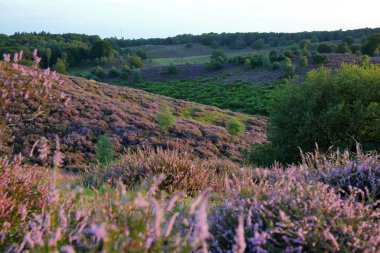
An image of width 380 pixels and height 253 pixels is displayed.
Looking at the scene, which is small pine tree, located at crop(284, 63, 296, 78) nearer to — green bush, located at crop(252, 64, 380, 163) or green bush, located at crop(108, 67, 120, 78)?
green bush, located at crop(108, 67, 120, 78)

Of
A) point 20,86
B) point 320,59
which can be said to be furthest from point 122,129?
point 320,59

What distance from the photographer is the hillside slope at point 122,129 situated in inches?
1105

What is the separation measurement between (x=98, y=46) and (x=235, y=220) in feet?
354

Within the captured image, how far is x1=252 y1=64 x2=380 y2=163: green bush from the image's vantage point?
19484 mm

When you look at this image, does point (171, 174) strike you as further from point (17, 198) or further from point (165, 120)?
point (165, 120)

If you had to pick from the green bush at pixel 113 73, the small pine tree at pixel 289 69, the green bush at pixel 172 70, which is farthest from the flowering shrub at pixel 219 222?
the green bush at pixel 172 70

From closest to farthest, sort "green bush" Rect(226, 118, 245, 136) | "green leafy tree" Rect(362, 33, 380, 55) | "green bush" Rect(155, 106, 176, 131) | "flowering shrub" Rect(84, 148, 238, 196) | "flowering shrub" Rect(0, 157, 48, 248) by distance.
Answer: "flowering shrub" Rect(0, 157, 48, 248), "flowering shrub" Rect(84, 148, 238, 196), "green bush" Rect(155, 106, 176, 131), "green bush" Rect(226, 118, 245, 136), "green leafy tree" Rect(362, 33, 380, 55)

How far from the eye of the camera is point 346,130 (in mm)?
19703

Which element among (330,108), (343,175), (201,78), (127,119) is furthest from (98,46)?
(343,175)

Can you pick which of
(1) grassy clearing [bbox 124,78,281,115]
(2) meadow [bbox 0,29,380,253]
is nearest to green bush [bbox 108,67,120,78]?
(1) grassy clearing [bbox 124,78,281,115]

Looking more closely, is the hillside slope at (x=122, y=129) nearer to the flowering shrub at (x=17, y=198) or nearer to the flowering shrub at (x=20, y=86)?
the flowering shrub at (x=20, y=86)

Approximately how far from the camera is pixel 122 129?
32.2 meters

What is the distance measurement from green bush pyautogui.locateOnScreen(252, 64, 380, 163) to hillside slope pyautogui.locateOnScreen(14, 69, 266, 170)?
5631 millimetres

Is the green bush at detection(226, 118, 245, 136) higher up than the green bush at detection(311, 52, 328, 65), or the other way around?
the green bush at detection(311, 52, 328, 65)
